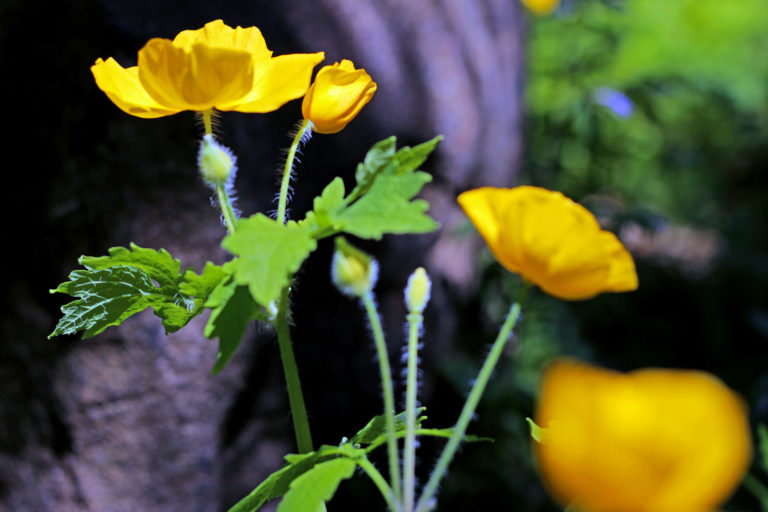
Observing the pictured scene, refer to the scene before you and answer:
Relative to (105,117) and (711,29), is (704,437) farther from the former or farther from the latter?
(711,29)

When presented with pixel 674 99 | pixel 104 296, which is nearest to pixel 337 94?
pixel 104 296

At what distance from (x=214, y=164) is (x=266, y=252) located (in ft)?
0.39

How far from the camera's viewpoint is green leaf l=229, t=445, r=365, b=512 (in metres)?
0.58

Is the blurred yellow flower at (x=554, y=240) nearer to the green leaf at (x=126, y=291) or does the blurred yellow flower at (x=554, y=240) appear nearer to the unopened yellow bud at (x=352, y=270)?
the unopened yellow bud at (x=352, y=270)

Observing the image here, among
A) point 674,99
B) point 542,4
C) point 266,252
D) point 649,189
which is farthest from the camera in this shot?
point 674,99

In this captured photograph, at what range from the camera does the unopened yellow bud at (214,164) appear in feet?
1.88

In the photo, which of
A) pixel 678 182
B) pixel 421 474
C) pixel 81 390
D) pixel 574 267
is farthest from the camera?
pixel 678 182

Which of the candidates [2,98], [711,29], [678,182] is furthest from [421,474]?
[711,29]

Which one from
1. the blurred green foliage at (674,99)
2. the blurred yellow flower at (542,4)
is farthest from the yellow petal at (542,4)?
the blurred green foliage at (674,99)

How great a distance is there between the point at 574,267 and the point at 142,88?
1.37 ft

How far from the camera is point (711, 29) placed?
3951 millimetres

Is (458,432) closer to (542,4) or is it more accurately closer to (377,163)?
(377,163)

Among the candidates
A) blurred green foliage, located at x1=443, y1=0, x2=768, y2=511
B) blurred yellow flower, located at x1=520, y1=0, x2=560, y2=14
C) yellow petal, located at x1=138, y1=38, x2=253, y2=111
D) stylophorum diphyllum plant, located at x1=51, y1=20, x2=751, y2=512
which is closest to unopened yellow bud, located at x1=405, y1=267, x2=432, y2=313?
stylophorum diphyllum plant, located at x1=51, y1=20, x2=751, y2=512

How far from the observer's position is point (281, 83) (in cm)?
59
